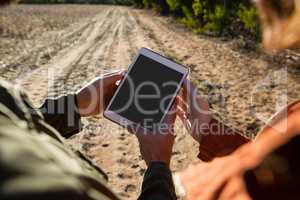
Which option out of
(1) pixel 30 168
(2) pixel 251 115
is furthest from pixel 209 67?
(1) pixel 30 168

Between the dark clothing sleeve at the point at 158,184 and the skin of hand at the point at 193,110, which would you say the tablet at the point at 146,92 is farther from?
the dark clothing sleeve at the point at 158,184

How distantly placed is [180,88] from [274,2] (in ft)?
2.06

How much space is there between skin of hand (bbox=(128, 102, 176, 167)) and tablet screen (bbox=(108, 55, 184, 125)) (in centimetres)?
6

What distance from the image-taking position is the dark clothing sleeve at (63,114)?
139 centimetres

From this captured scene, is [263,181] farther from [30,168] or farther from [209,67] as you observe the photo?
[209,67]

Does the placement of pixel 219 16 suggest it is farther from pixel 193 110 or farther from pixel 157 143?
pixel 157 143

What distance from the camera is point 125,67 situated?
7.30 meters

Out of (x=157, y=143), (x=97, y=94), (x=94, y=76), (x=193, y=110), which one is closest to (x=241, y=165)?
(x=157, y=143)

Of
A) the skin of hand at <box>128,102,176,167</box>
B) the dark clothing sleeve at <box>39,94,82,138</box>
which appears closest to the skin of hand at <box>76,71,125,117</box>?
the dark clothing sleeve at <box>39,94,82,138</box>

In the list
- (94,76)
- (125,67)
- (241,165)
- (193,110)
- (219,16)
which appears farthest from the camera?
(219,16)

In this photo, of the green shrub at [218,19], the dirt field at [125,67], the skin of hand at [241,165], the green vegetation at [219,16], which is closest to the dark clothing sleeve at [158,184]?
the skin of hand at [241,165]

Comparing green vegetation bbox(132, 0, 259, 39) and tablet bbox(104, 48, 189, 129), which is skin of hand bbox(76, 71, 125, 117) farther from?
green vegetation bbox(132, 0, 259, 39)

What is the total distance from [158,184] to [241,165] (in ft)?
0.59

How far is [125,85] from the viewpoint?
157 cm
